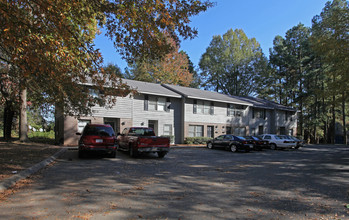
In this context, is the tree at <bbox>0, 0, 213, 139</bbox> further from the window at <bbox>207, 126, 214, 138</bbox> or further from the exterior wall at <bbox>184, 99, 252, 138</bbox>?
the window at <bbox>207, 126, 214, 138</bbox>

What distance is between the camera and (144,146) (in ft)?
Result: 41.8

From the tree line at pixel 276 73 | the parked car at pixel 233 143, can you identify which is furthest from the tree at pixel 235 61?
the parked car at pixel 233 143

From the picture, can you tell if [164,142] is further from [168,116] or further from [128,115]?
[168,116]

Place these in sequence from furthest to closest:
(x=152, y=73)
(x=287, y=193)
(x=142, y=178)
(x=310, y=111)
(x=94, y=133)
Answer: (x=310, y=111) → (x=152, y=73) → (x=94, y=133) → (x=142, y=178) → (x=287, y=193)

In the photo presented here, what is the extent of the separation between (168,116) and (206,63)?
27.5 metres

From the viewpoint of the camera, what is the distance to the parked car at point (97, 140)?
12.0 meters

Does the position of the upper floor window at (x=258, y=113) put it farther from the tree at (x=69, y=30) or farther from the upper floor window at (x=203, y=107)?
the tree at (x=69, y=30)

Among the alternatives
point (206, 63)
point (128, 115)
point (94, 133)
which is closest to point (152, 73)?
point (206, 63)

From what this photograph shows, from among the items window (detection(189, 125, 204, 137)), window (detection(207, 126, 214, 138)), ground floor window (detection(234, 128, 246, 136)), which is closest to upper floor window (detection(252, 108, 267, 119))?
ground floor window (detection(234, 128, 246, 136))

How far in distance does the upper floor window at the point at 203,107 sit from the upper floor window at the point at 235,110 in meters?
3.02

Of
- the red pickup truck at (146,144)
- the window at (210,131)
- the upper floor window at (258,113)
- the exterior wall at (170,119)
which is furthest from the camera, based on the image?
the upper floor window at (258,113)

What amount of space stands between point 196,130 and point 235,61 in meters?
25.2

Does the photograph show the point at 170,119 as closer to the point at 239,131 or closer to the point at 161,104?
the point at 161,104

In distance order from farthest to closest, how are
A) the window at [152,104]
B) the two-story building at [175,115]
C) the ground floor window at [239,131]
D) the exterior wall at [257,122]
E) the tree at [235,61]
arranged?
the tree at [235,61], the exterior wall at [257,122], the ground floor window at [239,131], the window at [152,104], the two-story building at [175,115]
